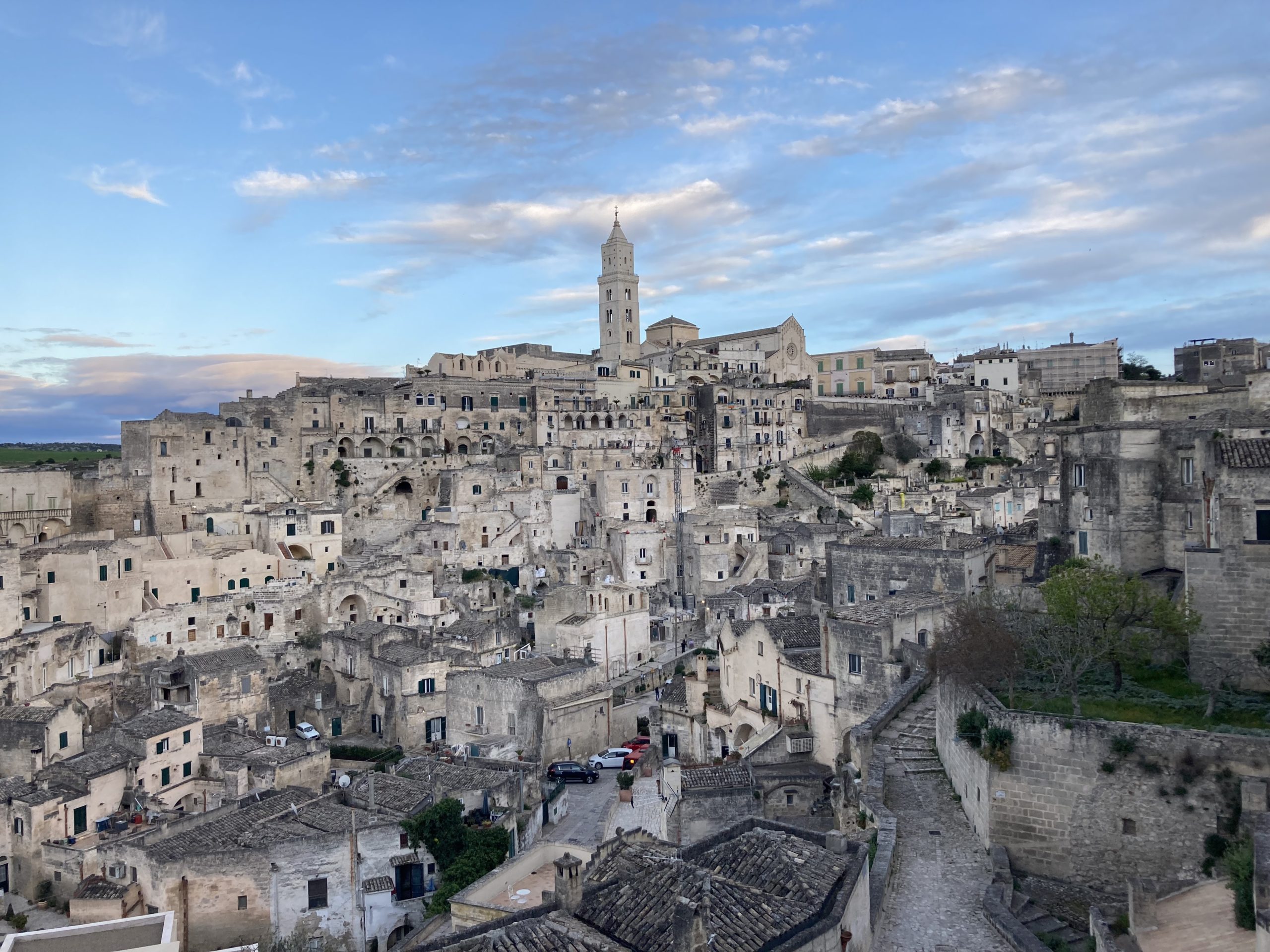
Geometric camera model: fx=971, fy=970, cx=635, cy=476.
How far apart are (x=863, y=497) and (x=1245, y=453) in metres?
37.4

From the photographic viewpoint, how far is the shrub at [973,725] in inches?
618

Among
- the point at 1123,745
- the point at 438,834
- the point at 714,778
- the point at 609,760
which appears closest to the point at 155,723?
the point at 438,834

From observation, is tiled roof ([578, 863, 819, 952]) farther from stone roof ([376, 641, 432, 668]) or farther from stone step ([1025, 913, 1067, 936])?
stone roof ([376, 641, 432, 668])

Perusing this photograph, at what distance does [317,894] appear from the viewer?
1964 centimetres

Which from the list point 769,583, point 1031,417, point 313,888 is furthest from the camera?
point 1031,417

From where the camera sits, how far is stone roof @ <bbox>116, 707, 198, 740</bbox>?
85.4 feet

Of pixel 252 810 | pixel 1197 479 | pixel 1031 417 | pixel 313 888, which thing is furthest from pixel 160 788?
pixel 1031 417

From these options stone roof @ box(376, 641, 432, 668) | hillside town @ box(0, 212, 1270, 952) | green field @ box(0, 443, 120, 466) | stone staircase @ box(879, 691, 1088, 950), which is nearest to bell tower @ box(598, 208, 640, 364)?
hillside town @ box(0, 212, 1270, 952)

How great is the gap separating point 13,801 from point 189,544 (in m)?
21.8

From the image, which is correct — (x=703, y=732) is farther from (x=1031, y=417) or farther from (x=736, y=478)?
(x=1031, y=417)

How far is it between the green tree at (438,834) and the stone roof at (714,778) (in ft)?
16.1

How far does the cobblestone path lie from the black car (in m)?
8.92

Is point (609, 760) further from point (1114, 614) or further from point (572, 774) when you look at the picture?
point (1114, 614)

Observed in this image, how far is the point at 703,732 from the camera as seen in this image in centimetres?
2617
